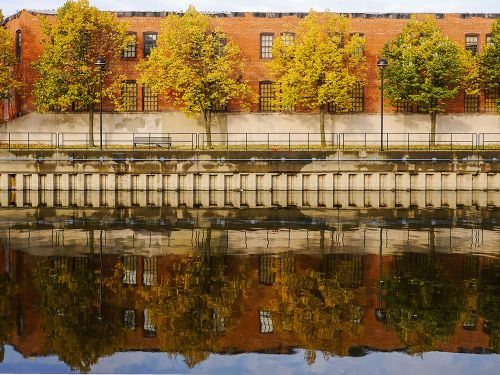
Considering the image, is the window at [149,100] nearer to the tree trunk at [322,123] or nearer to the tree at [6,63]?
the tree at [6,63]

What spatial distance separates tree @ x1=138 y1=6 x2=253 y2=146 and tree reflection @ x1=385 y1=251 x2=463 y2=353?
3133 cm

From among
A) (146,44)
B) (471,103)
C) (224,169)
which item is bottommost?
(224,169)

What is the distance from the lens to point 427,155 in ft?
143

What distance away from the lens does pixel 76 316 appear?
55.9ft

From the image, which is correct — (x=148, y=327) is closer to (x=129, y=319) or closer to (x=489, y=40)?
(x=129, y=319)

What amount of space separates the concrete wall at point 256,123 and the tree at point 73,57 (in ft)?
5.07

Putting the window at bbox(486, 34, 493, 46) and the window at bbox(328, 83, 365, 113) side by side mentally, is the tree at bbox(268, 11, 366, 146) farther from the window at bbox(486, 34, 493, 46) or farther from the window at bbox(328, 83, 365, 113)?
the window at bbox(486, 34, 493, 46)

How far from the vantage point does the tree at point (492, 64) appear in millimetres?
53188

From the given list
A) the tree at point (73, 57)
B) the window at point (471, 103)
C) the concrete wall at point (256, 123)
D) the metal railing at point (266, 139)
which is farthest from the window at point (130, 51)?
the window at point (471, 103)

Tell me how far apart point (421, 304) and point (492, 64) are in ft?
128

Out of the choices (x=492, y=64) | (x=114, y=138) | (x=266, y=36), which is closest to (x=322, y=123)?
(x=266, y=36)

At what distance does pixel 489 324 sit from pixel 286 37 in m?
41.6

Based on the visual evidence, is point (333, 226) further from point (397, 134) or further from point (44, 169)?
point (397, 134)

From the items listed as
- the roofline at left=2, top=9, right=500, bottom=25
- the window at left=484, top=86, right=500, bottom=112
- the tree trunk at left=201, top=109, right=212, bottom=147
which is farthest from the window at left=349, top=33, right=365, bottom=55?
the tree trunk at left=201, top=109, right=212, bottom=147
